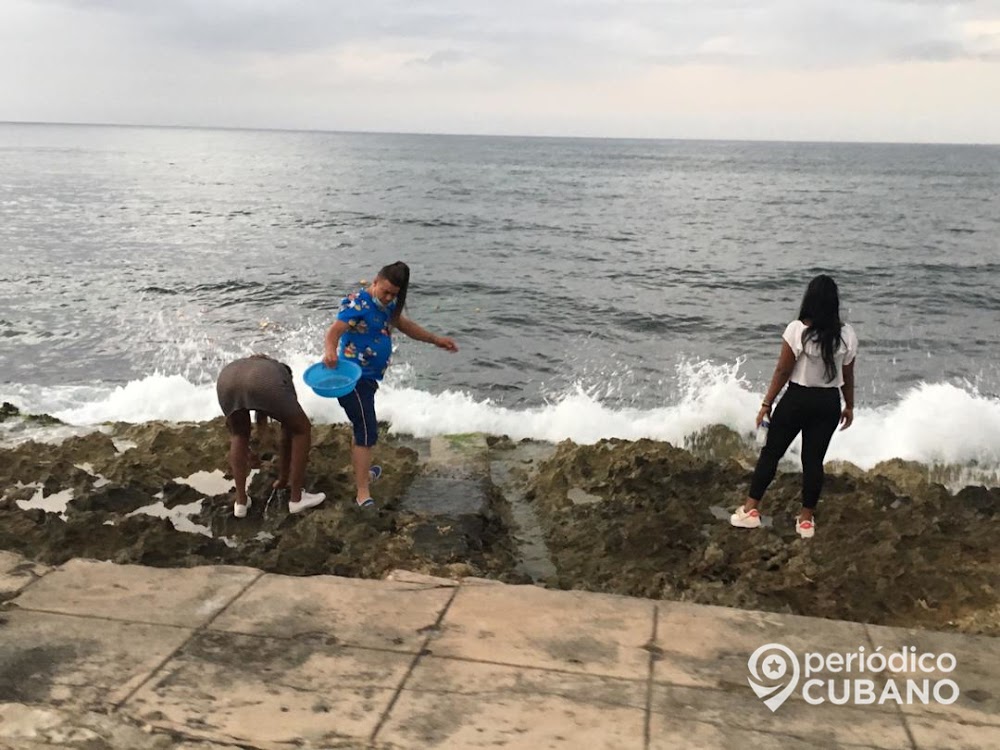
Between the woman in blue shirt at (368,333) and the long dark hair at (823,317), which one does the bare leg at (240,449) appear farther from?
the long dark hair at (823,317)

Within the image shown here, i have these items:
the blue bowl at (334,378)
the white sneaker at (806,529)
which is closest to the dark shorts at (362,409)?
the blue bowl at (334,378)

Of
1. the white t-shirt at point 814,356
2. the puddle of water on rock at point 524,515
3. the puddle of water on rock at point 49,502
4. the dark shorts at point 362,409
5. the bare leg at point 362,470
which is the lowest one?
the puddle of water on rock at point 524,515

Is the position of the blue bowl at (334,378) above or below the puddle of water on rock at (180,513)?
above

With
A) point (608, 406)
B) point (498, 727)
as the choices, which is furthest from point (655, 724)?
point (608, 406)

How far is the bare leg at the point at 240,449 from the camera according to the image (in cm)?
520

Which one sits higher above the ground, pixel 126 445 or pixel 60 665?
pixel 60 665

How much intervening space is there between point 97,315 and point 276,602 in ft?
46.1

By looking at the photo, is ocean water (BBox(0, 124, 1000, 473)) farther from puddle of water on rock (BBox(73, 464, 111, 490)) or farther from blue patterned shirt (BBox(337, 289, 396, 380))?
blue patterned shirt (BBox(337, 289, 396, 380))

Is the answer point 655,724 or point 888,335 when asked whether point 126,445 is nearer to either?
point 655,724

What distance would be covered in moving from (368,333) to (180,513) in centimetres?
205

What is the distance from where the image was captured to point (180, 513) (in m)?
5.75

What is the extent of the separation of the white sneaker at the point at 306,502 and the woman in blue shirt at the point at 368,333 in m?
0.58

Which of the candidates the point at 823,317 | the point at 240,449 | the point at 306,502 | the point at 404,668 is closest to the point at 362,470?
the point at 306,502

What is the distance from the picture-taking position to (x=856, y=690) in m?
3.00
